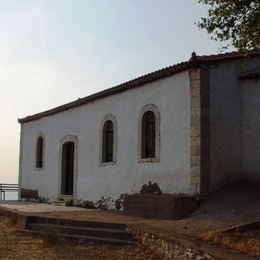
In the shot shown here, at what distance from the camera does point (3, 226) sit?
541 inches

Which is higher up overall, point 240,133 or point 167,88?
point 167,88

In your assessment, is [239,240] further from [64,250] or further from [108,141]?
[108,141]

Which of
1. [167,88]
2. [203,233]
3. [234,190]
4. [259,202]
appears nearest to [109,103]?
[167,88]

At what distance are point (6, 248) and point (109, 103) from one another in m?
7.78

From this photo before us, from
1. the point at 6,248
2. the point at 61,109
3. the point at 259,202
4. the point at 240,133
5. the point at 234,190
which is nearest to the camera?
the point at 6,248

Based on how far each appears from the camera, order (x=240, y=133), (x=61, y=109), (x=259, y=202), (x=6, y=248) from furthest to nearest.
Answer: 1. (x=61, y=109)
2. (x=240, y=133)
3. (x=259, y=202)
4. (x=6, y=248)

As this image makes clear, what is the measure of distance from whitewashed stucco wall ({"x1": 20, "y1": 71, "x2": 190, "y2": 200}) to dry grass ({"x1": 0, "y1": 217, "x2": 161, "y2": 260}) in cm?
362

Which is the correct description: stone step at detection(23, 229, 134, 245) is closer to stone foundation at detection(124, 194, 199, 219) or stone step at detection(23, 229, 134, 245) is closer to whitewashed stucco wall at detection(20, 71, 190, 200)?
stone foundation at detection(124, 194, 199, 219)

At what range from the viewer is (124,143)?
16.1 metres

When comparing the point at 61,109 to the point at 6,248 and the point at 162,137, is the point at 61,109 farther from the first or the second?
the point at 6,248

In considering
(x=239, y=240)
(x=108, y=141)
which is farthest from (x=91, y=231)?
(x=108, y=141)

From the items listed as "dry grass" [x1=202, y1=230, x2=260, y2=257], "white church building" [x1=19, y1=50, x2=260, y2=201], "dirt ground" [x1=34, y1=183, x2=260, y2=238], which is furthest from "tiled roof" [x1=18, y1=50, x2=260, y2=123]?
"dry grass" [x1=202, y1=230, x2=260, y2=257]

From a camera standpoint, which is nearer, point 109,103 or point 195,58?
point 195,58

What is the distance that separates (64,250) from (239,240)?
3.79 metres
